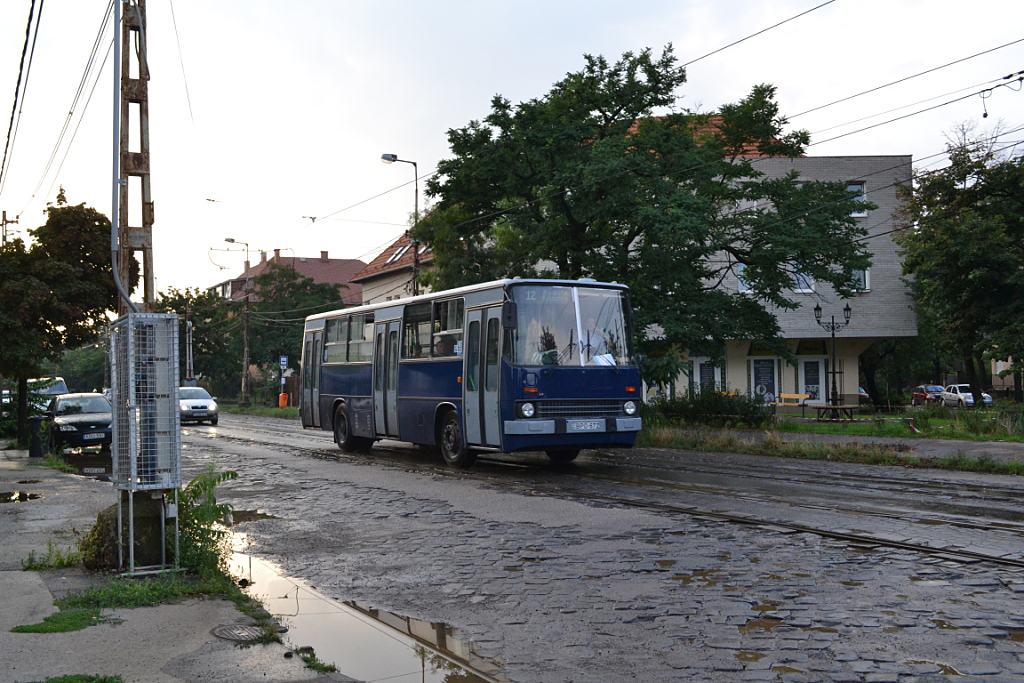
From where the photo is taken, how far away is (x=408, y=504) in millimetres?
12469

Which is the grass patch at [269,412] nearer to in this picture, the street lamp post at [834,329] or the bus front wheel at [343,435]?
the street lamp post at [834,329]

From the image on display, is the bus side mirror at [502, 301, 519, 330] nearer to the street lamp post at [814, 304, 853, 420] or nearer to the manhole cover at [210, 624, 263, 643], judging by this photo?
the manhole cover at [210, 624, 263, 643]

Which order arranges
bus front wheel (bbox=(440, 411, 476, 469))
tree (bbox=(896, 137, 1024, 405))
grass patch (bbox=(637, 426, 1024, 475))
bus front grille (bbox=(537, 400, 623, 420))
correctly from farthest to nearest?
tree (bbox=(896, 137, 1024, 405))
bus front wheel (bbox=(440, 411, 476, 469))
grass patch (bbox=(637, 426, 1024, 475))
bus front grille (bbox=(537, 400, 623, 420))

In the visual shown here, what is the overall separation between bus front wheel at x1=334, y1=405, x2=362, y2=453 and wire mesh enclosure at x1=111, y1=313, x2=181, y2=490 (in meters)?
13.6

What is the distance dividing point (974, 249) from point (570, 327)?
81.7 feet

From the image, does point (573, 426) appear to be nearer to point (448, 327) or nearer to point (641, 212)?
point (448, 327)

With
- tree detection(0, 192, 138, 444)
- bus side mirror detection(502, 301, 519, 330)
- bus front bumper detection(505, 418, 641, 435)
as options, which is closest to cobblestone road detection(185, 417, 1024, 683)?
bus front bumper detection(505, 418, 641, 435)

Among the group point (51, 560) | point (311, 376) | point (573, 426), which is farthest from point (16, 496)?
point (311, 376)

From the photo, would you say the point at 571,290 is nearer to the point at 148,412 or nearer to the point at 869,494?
the point at 869,494

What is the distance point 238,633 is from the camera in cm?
595

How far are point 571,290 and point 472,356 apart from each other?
2.02m

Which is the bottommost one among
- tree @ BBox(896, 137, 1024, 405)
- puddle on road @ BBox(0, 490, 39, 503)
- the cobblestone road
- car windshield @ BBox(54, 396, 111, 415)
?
the cobblestone road

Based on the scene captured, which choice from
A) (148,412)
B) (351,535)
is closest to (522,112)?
(351,535)

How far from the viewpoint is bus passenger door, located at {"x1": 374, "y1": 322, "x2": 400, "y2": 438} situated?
19.3 m
